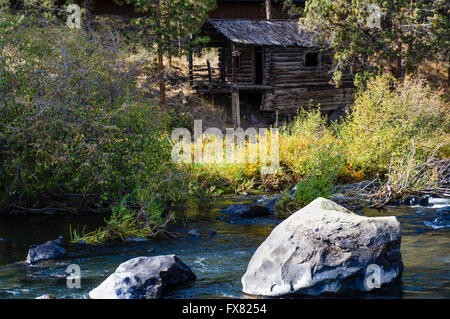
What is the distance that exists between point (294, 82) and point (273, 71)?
139cm

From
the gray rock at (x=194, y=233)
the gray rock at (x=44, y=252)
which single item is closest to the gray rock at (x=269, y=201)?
the gray rock at (x=194, y=233)

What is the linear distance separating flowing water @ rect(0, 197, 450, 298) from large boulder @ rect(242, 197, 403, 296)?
0.32 meters

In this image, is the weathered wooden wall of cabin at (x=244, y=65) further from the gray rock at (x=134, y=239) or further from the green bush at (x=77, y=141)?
the gray rock at (x=134, y=239)

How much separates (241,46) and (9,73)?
685 inches

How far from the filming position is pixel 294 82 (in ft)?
92.9

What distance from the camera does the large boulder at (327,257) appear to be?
7371mm

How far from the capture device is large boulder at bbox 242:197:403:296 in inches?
290

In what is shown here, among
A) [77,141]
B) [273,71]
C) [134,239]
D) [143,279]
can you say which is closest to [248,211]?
[134,239]

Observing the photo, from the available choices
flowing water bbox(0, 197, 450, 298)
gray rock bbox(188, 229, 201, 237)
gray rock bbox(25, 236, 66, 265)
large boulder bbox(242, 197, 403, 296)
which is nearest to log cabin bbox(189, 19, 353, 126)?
flowing water bbox(0, 197, 450, 298)

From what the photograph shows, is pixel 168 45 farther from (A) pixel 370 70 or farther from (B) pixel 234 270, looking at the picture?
(B) pixel 234 270

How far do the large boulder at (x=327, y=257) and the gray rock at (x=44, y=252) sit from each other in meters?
3.72

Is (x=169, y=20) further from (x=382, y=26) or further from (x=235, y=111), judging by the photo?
(x=382, y=26)

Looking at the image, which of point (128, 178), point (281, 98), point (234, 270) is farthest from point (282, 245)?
point (281, 98)
